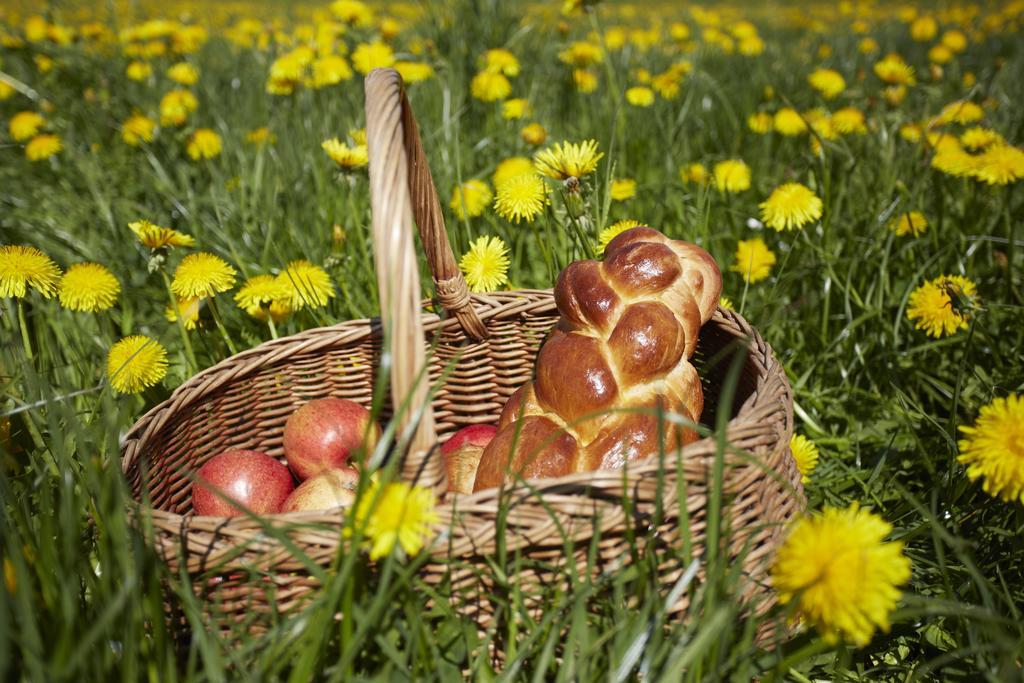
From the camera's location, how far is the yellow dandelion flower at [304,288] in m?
1.71

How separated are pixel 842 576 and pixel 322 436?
1053 mm

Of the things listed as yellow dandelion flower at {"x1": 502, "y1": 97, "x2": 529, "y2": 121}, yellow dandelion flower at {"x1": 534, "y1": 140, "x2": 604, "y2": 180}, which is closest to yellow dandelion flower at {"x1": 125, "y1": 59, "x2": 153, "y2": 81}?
yellow dandelion flower at {"x1": 502, "y1": 97, "x2": 529, "y2": 121}

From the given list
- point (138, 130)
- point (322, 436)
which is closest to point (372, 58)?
point (138, 130)

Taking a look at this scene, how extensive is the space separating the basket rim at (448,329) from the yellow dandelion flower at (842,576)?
17cm

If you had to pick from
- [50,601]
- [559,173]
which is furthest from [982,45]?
[50,601]

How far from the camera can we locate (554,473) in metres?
1.23

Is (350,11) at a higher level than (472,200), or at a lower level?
higher

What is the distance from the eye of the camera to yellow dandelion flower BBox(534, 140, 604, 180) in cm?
152

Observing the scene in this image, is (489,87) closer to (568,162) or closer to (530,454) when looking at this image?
(568,162)

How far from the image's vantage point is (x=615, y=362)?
130 cm

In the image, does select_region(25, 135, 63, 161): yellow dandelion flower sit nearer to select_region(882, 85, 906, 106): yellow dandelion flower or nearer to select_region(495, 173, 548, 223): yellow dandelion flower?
select_region(495, 173, 548, 223): yellow dandelion flower

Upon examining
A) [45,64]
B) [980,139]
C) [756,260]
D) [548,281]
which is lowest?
[548,281]

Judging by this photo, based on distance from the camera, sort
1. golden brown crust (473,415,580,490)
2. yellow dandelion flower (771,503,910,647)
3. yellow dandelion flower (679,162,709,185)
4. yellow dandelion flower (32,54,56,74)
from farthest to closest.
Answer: yellow dandelion flower (32,54,56,74), yellow dandelion flower (679,162,709,185), golden brown crust (473,415,580,490), yellow dandelion flower (771,503,910,647)

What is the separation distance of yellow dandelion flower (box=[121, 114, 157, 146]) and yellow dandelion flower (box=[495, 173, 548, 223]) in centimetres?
182
